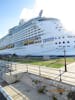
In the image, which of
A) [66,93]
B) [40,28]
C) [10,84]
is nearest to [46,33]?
[40,28]

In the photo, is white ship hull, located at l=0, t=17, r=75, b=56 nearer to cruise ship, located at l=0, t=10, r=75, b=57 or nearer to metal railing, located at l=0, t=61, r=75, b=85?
cruise ship, located at l=0, t=10, r=75, b=57

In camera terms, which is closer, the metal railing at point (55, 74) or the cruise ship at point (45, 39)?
the metal railing at point (55, 74)

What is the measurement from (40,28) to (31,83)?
98.9 ft

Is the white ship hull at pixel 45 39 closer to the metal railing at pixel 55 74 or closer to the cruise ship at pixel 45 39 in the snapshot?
the cruise ship at pixel 45 39

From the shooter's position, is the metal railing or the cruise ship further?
the cruise ship

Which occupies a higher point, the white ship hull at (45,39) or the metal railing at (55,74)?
the white ship hull at (45,39)

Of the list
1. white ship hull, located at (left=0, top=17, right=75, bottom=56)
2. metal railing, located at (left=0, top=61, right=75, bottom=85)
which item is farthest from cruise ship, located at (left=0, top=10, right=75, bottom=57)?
metal railing, located at (left=0, top=61, right=75, bottom=85)

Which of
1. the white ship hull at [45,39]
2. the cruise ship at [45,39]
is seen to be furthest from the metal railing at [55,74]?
the white ship hull at [45,39]

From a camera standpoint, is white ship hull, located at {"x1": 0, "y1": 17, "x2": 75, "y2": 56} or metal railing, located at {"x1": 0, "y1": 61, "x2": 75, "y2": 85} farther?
white ship hull, located at {"x1": 0, "y1": 17, "x2": 75, "y2": 56}

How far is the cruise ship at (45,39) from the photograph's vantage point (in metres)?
39.4

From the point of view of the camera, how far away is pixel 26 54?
47.9 meters

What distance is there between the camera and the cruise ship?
39.4 m

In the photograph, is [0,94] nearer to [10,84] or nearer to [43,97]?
[10,84]

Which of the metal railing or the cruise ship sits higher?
the cruise ship
